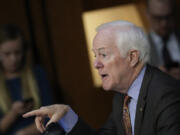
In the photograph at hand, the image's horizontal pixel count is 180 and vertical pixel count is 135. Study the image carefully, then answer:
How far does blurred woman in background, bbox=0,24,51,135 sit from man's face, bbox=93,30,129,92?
1013 mm

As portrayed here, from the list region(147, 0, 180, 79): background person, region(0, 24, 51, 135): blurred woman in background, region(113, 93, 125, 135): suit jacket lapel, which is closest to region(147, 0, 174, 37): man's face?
region(147, 0, 180, 79): background person

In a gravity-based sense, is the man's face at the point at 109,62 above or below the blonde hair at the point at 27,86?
above

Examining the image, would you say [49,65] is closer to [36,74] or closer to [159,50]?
[36,74]

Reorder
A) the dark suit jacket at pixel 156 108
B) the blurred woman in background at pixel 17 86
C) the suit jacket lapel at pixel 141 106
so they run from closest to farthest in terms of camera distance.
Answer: the dark suit jacket at pixel 156 108, the suit jacket lapel at pixel 141 106, the blurred woman in background at pixel 17 86

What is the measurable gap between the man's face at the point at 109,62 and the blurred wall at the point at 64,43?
1.68 metres

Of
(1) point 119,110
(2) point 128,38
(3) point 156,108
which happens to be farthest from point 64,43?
(3) point 156,108

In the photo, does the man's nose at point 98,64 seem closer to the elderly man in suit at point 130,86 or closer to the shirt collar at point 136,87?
the elderly man in suit at point 130,86

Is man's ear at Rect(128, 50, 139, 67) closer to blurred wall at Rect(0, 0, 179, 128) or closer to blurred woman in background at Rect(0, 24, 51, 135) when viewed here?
blurred woman in background at Rect(0, 24, 51, 135)

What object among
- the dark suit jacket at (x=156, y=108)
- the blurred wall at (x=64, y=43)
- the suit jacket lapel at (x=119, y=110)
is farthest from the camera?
the blurred wall at (x=64, y=43)

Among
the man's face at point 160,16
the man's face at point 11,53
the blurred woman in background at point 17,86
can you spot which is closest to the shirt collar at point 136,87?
the blurred woman in background at point 17,86

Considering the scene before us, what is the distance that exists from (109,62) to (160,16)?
4.90 ft

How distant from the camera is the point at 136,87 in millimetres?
1678

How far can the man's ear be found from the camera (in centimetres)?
165

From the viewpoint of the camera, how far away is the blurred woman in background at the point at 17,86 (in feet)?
8.49
